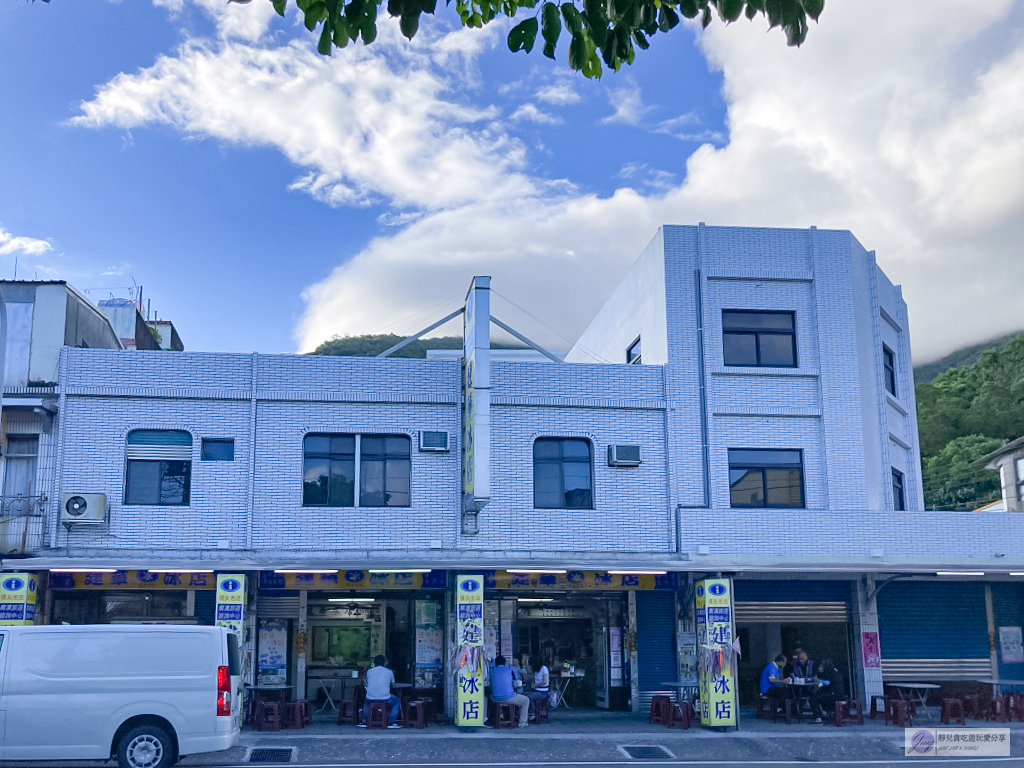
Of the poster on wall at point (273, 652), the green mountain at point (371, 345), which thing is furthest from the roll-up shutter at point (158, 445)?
the green mountain at point (371, 345)

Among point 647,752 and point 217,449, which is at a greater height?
point 217,449

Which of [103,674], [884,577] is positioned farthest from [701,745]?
[103,674]

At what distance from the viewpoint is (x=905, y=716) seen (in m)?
19.7

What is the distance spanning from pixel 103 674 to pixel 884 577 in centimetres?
1539

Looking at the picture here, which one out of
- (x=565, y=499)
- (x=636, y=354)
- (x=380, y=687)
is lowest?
(x=380, y=687)

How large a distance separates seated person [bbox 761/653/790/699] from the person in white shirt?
279 inches

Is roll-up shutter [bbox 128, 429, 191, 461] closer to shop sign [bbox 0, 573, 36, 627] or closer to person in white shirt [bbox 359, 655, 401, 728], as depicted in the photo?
shop sign [bbox 0, 573, 36, 627]

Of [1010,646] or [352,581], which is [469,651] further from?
[1010,646]

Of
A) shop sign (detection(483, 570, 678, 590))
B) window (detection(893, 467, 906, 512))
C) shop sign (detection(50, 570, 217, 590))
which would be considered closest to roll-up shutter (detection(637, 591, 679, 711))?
shop sign (detection(483, 570, 678, 590))

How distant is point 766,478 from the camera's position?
2170 cm

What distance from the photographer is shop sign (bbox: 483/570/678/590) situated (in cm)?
2086

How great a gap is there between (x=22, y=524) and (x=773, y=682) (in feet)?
46.9

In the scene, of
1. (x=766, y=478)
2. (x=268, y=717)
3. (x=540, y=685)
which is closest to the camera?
(x=268, y=717)

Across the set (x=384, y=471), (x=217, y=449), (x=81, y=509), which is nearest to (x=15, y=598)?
(x=81, y=509)
